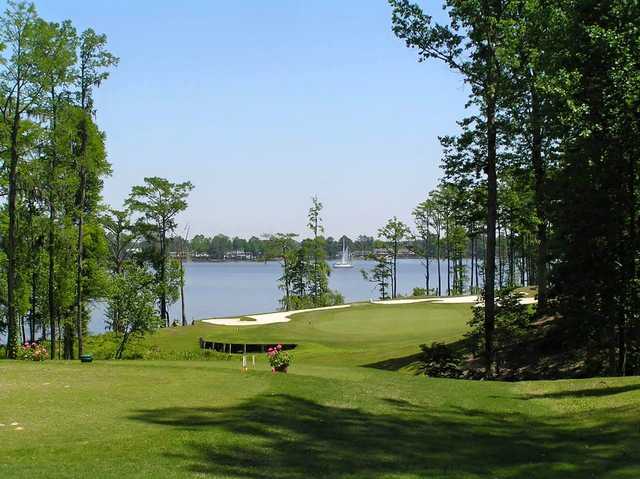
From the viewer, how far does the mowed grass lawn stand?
9422 mm

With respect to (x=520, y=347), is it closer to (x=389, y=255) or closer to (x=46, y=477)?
(x=46, y=477)

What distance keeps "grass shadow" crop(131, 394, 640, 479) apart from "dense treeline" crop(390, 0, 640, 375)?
7482 mm

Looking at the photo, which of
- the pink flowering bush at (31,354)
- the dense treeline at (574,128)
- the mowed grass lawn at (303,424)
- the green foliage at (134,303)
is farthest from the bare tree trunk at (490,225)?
the green foliage at (134,303)

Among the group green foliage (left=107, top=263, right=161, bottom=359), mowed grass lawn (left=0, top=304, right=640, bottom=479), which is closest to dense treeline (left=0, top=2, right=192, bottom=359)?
green foliage (left=107, top=263, right=161, bottom=359)

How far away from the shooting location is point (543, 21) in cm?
2208

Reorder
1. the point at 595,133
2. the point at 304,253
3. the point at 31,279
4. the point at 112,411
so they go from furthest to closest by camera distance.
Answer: the point at 304,253
the point at 31,279
the point at 595,133
the point at 112,411

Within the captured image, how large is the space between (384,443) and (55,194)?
95.3 feet

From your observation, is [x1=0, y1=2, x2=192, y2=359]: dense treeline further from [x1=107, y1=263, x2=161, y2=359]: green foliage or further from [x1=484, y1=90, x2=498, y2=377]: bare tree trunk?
[x1=484, y1=90, x2=498, y2=377]: bare tree trunk

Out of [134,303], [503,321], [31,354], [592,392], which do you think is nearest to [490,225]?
[503,321]

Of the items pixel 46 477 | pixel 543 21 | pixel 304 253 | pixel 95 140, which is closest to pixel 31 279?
pixel 95 140

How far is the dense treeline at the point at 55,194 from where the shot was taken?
27.8 meters

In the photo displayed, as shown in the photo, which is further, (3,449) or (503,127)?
(503,127)

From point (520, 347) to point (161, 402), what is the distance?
18.1m

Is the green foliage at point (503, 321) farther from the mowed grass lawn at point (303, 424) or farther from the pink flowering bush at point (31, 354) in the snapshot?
the pink flowering bush at point (31, 354)
